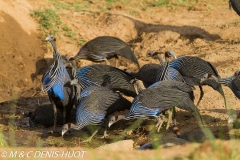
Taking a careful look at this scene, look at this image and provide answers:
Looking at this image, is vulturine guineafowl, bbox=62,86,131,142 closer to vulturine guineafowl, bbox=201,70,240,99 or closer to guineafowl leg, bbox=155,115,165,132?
guineafowl leg, bbox=155,115,165,132

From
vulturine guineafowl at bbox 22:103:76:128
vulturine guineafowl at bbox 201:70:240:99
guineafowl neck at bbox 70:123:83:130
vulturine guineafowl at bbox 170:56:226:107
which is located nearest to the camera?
guineafowl neck at bbox 70:123:83:130

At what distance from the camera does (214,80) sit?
Result: 8.65 metres

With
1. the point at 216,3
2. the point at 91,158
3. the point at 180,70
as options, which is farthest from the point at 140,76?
the point at 216,3

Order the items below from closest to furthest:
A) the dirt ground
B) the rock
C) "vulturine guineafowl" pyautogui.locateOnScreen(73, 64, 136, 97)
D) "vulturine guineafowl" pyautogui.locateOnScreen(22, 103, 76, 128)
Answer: the rock → "vulturine guineafowl" pyautogui.locateOnScreen(73, 64, 136, 97) → "vulturine guineafowl" pyautogui.locateOnScreen(22, 103, 76, 128) → the dirt ground

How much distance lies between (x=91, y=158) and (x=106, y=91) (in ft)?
10.6

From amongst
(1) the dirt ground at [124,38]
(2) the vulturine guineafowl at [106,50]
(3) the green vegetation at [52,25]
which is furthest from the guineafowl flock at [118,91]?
(3) the green vegetation at [52,25]

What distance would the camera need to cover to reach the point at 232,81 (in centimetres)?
839

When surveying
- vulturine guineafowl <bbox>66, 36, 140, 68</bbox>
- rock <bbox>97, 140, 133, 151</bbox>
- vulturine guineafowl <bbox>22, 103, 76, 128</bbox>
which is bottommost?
vulturine guineafowl <bbox>22, 103, 76, 128</bbox>

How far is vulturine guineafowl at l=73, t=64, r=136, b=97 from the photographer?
A: 8.91 m

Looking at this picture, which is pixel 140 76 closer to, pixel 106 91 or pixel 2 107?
pixel 106 91

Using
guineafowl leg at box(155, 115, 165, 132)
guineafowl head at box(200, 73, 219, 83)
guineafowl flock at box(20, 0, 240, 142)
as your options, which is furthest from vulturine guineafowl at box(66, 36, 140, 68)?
guineafowl leg at box(155, 115, 165, 132)

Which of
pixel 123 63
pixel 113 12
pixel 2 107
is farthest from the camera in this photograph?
pixel 113 12

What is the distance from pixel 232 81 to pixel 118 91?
1.67 metres

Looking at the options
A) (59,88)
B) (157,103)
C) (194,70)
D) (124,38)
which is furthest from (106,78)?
(124,38)
